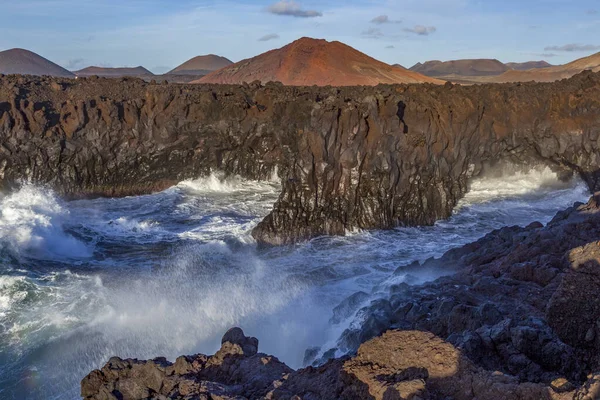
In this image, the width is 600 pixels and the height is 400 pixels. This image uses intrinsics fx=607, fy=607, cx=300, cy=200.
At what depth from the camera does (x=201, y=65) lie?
7769 centimetres

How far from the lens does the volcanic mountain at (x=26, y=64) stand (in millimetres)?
54094

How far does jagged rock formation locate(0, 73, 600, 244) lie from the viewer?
665 inches


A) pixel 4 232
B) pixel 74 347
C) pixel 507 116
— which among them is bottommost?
pixel 74 347

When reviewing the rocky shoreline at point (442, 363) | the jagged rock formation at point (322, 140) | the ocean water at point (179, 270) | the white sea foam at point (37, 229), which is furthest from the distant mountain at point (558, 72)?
the rocky shoreline at point (442, 363)

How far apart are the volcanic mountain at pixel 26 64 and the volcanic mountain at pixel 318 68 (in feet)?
77.9

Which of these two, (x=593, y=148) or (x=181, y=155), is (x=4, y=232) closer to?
(x=181, y=155)

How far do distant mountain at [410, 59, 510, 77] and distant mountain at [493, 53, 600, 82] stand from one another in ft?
41.7

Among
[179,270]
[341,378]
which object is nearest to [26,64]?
[179,270]

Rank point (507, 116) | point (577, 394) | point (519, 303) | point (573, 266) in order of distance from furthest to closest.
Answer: point (507, 116)
point (519, 303)
point (573, 266)
point (577, 394)

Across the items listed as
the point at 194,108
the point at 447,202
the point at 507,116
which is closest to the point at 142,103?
the point at 194,108

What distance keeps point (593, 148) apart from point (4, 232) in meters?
18.3

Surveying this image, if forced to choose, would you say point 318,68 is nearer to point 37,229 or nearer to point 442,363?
point 37,229

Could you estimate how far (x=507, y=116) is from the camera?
21578mm

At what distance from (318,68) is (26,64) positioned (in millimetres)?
32573
